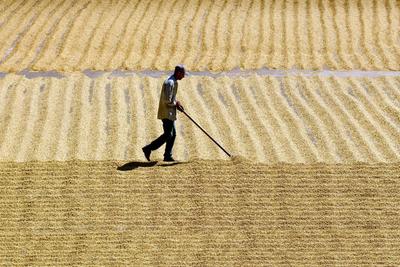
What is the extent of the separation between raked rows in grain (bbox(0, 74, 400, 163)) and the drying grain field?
4 cm

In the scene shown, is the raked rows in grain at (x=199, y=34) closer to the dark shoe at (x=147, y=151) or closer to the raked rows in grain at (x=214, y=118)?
the raked rows in grain at (x=214, y=118)

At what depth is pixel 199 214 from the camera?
769 centimetres

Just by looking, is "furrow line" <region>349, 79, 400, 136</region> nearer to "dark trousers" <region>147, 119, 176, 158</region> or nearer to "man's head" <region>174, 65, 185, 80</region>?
"dark trousers" <region>147, 119, 176, 158</region>

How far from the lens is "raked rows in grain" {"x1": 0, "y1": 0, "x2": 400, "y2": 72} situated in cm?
1428

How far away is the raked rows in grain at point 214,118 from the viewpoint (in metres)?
9.65

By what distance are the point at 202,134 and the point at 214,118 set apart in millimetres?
868

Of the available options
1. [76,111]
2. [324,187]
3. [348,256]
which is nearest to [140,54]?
[76,111]

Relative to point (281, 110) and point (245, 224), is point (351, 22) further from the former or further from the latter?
point (245, 224)

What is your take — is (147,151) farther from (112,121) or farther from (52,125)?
(52,125)

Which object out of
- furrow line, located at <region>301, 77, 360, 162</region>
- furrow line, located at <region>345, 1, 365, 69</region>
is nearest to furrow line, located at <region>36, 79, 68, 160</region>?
furrow line, located at <region>301, 77, 360, 162</region>

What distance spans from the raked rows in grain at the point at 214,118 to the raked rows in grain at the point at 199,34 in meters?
1.17

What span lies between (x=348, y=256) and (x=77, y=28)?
36.2 ft

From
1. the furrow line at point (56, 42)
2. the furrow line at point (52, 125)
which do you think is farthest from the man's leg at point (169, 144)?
the furrow line at point (56, 42)

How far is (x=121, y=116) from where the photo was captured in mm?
11219
